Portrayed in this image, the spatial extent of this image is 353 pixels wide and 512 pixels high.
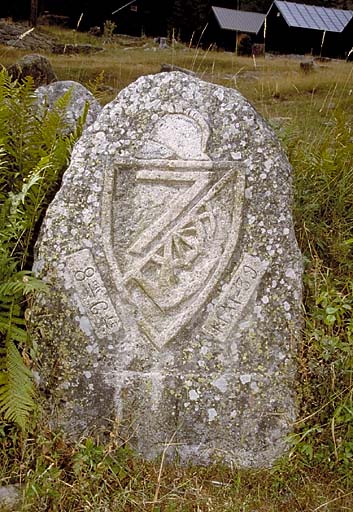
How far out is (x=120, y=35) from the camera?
2631 centimetres

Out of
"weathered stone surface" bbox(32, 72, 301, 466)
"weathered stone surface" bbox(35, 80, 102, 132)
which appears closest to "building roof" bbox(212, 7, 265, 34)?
"weathered stone surface" bbox(35, 80, 102, 132)

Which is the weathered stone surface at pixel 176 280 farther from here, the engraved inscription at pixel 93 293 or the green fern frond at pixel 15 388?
the green fern frond at pixel 15 388

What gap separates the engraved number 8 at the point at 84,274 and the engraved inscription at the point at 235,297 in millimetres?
692

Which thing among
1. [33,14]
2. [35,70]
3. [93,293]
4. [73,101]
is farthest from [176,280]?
[33,14]

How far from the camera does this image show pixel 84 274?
3.48m

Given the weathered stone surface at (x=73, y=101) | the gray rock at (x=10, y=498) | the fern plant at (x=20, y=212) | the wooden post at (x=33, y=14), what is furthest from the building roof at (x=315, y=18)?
the gray rock at (x=10, y=498)

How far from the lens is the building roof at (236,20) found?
27339 millimetres

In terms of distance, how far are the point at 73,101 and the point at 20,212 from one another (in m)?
1.80

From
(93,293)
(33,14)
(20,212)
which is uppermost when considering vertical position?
(20,212)

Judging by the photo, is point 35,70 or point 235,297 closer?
point 235,297

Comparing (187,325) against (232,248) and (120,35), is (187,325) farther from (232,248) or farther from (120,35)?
(120,35)

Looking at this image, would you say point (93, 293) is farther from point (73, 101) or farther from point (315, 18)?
point (315, 18)

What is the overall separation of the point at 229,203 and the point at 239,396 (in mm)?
1062

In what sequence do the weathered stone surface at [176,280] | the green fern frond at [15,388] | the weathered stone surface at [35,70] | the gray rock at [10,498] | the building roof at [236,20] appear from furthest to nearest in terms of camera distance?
the building roof at [236,20]
the weathered stone surface at [35,70]
the weathered stone surface at [176,280]
the green fern frond at [15,388]
the gray rock at [10,498]
